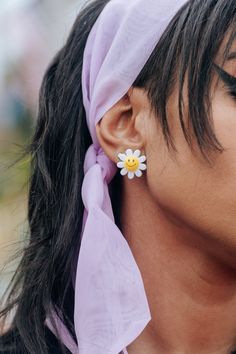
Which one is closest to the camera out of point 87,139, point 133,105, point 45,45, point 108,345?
point 108,345

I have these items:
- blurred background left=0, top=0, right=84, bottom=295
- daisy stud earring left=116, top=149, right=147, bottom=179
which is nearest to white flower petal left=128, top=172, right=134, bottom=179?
daisy stud earring left=116, top=149, right=147, bottom=179

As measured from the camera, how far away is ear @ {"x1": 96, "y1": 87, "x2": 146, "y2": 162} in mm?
2244

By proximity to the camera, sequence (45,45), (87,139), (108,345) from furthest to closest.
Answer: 1. (45,45)
2. (87,139)
3. (108,345)

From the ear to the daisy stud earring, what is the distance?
0.07 feet

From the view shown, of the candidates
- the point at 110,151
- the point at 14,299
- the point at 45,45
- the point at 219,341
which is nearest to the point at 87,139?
the point at 110,151

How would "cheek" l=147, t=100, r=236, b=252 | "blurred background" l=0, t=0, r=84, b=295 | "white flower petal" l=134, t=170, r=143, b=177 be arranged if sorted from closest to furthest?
"cheek" l=147, t=100, r=236, b=252, "white flower petal" l=134, t=170, r=143, b=177, "blurred background" l=0, t=0, r=84, b=295

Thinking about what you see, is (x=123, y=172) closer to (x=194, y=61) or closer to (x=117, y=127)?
(x=117, y=127)

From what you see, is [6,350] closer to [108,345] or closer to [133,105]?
[108,345]

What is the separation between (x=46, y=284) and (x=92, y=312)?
8.1 inches

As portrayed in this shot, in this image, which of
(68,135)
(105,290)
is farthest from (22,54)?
(105,290)

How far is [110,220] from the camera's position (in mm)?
2211

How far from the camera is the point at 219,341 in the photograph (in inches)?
90.0

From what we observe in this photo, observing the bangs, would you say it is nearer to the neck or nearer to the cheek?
the cheek

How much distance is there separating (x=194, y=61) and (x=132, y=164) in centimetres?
29
